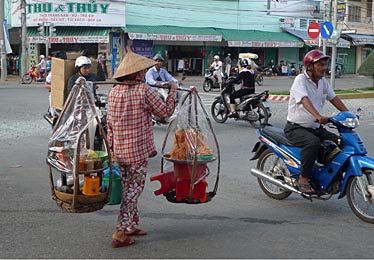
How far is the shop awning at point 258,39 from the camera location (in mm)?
40594

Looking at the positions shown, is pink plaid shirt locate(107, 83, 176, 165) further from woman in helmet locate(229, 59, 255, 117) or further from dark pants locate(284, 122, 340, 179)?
woman in helmet locate(229, 59, 255, 117)

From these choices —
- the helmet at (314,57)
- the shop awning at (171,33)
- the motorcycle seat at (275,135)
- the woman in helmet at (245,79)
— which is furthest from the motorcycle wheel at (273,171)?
the shop awning at (171,33)

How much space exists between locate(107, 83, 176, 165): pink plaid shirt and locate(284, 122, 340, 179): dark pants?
5.58 feet

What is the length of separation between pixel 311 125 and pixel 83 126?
2.52m

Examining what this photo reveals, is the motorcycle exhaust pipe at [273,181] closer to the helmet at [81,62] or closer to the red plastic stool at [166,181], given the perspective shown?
the red plastic stool at [166,181]

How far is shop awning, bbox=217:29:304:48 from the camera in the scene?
4059 cm

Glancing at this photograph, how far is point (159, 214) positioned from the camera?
6.00 meters

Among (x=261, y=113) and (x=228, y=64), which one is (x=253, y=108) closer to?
(x=261, y=113)

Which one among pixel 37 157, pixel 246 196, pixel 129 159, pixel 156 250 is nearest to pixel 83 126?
pixel 129 159

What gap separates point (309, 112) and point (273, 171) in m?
1.11

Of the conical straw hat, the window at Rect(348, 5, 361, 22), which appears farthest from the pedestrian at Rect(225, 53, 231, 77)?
the conical straw hat

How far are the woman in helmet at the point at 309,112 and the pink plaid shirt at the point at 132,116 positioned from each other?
1.67 meters

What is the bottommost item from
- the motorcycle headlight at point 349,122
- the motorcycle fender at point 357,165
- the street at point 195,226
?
the street at point 195,226

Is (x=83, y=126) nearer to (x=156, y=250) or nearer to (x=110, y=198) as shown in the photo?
(x=110, y=198)
